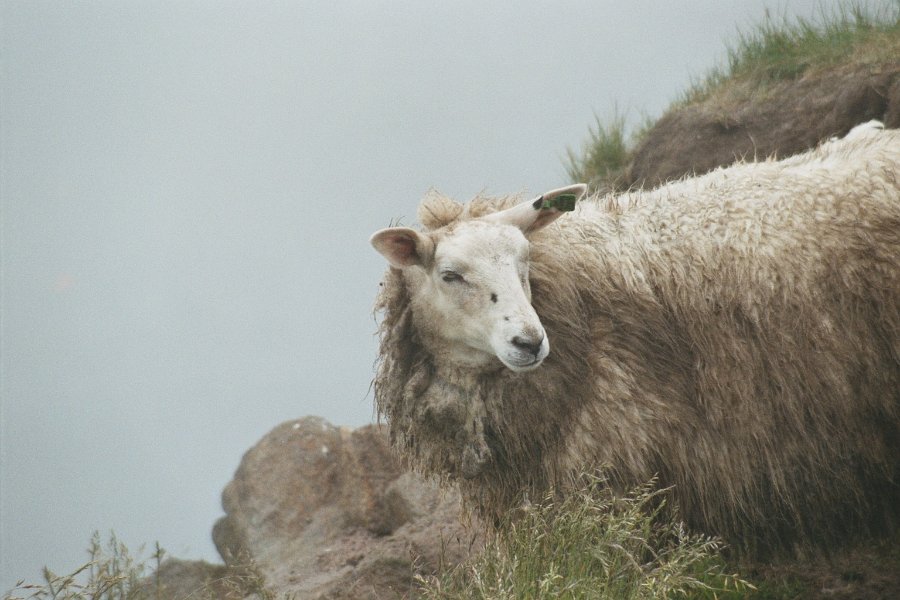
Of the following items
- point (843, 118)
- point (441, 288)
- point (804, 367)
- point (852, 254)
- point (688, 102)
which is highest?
point (688, 102)

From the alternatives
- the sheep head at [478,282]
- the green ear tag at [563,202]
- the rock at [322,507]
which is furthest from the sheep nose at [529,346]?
the rock at [322,507]

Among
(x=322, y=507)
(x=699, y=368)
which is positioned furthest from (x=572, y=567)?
(x=322, y=507)

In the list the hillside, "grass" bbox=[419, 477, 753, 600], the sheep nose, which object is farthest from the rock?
"grass" bbox=[419, 477, 753, 600]

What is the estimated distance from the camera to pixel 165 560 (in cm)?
678

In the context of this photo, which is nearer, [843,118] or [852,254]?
[852,254]

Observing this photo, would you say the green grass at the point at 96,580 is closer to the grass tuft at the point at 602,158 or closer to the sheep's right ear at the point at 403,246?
the sheep's right ear at the point at 403,246

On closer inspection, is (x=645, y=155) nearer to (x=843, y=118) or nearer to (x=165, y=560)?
(x=843, y=118)

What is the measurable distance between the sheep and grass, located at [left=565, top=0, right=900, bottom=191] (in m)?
3.07

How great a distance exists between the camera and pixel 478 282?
4402 millimetres

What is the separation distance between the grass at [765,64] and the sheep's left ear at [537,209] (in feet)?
10.00

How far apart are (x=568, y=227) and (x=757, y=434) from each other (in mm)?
1451

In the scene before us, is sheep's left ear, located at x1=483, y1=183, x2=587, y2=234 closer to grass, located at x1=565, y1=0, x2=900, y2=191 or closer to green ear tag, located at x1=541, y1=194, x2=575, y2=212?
Result: green ear tag, located at x1=541, y1=194, x2=575, y2=212

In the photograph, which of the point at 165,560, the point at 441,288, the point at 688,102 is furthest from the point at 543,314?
the point at 688,102

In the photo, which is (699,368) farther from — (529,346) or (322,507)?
(322,507)
